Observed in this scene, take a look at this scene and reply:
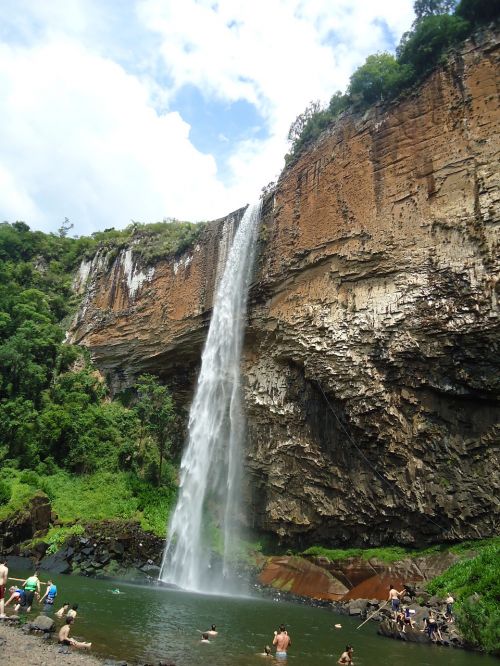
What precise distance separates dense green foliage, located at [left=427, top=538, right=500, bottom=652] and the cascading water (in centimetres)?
896

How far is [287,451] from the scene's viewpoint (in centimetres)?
2022

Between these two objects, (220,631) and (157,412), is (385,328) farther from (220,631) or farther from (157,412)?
(157,412)

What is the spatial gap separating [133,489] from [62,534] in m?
4.89

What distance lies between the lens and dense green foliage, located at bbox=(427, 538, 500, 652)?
1016 cm

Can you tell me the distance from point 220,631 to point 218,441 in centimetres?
1185

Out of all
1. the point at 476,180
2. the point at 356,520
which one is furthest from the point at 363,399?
the point at 476,180

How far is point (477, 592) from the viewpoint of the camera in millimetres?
12078

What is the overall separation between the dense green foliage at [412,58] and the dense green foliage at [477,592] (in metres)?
15.9

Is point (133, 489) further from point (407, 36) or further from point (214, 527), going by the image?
point (407, 36)

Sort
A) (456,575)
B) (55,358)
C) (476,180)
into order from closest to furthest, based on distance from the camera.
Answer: (456,575), (476,180), (55,358)

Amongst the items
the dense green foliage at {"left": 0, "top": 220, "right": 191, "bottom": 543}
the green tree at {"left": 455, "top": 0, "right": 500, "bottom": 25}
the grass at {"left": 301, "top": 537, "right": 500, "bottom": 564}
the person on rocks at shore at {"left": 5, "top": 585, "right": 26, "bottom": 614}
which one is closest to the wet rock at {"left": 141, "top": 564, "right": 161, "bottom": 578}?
the dense green foliage at {"left": 0, "top": 220, "right": 191, "bottom": 543}

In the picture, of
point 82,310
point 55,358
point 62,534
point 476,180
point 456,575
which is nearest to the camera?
point 456,575

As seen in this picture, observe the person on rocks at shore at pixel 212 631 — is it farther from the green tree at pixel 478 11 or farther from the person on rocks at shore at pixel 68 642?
the green tree at pixel 478 11

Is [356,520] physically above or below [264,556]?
above
